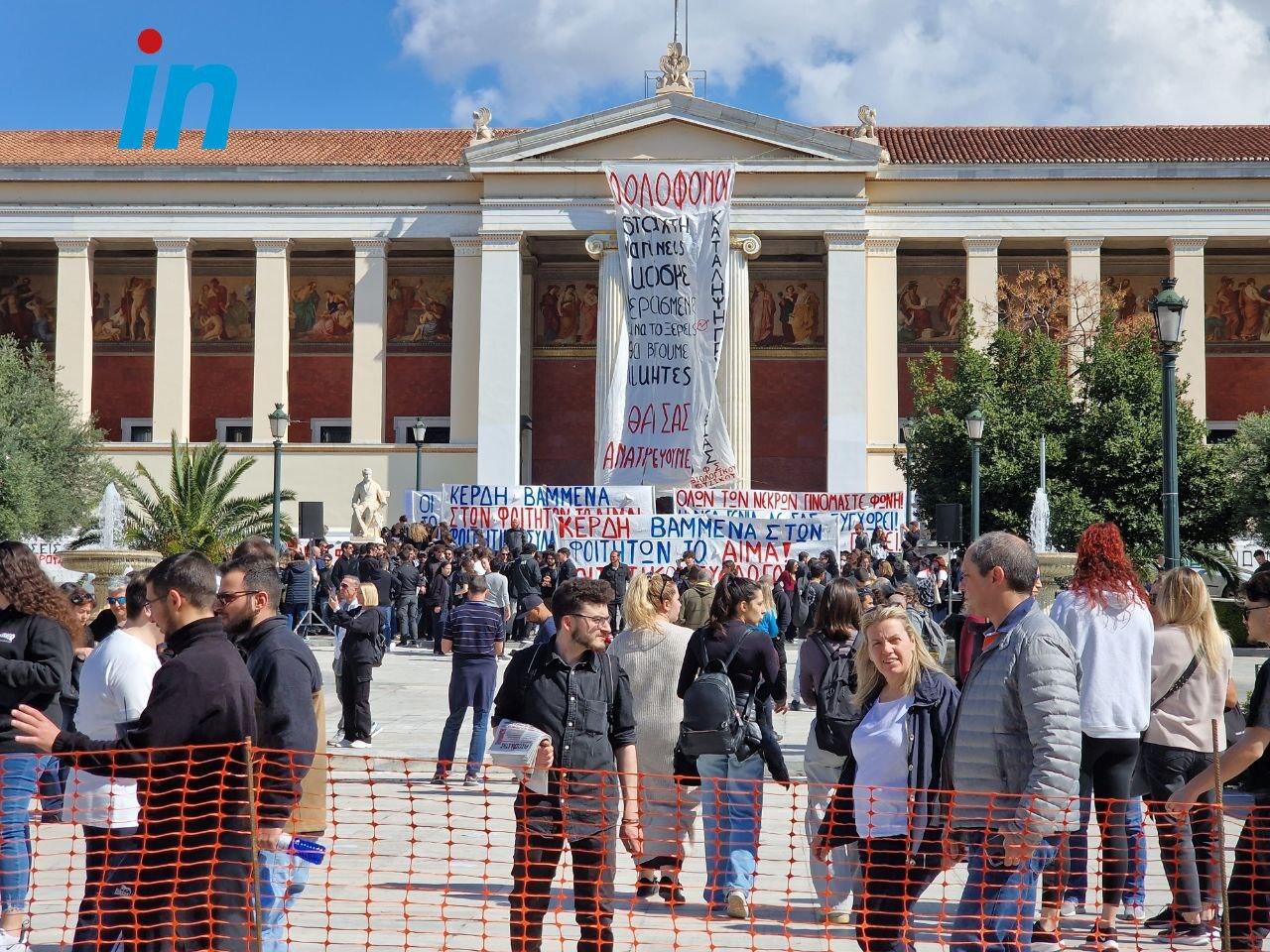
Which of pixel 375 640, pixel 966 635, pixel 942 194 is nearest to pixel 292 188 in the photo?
pixel 942 194

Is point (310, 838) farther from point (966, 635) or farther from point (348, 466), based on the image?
point (348, 466)

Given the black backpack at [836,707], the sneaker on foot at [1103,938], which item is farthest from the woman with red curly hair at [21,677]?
the sneaker on foot at [1103,938]

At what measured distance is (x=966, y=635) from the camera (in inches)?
325

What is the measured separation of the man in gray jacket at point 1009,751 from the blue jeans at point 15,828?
141 inches

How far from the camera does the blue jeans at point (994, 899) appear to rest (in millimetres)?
4992

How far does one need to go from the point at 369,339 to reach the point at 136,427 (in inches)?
308

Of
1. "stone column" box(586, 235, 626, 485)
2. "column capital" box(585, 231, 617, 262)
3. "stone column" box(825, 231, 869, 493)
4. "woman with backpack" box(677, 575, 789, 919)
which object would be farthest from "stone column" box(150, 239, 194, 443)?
"woman with backpack" box(677, 575, 789, 919)

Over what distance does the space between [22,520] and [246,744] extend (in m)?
28.8

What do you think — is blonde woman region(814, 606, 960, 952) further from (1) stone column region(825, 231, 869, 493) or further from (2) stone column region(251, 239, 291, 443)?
(2) stone column region(251, 239, 291, 443)

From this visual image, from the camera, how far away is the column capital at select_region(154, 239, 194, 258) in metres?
39.9

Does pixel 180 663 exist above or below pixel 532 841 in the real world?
above

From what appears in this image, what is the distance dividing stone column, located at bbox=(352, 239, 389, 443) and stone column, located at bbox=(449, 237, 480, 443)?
191 centimetres

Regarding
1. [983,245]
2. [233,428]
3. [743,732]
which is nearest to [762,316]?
[983,245]

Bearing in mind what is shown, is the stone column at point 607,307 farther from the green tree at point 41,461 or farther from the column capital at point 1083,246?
the green tree at point 41,461
